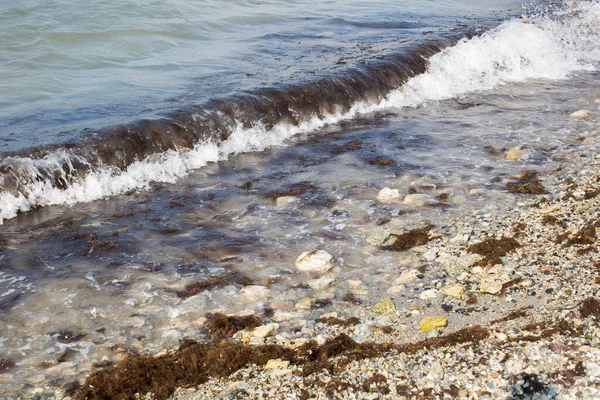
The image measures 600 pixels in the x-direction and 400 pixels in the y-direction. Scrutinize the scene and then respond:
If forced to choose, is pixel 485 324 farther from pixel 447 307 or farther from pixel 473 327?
pixel 447 307

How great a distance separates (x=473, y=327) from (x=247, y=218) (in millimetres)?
3504

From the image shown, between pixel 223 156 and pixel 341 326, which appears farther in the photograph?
pixel 223 156

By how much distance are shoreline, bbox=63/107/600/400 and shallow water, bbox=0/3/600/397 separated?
0.21m

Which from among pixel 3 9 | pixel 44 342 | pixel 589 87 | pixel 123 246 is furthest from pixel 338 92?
pixel 3 9

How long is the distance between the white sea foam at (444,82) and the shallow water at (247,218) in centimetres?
5

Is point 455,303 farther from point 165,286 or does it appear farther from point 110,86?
point 110,86

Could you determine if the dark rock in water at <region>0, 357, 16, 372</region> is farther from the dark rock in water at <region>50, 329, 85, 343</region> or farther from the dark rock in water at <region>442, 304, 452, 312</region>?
the dark rock in water at <region>442, 304, 452, 312</region>

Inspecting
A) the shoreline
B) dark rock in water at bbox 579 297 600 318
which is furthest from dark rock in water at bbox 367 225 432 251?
dark rock in water at bbox 579 297 600 318

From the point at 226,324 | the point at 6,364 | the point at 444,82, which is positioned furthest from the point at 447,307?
the point at 444,82

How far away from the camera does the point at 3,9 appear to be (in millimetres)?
17734

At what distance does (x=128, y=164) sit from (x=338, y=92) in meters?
5.11

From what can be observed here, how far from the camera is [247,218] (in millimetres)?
7676

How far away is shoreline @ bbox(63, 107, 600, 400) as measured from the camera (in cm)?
425

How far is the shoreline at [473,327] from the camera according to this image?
425cm
